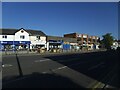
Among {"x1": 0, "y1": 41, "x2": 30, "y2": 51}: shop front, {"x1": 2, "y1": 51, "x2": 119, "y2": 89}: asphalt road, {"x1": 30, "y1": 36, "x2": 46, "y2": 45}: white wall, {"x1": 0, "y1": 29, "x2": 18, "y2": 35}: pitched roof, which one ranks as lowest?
{"x1": 2, "y1": 51, "x2": 119, "y2": 89}: asphalt road

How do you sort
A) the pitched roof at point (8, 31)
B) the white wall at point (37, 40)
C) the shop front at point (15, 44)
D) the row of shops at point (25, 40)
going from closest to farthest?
the shop front at point (15, 44) → the row of shops at point (25, 40) → the pitched roof at point (8, 31) → the white wall at point (37, 40)

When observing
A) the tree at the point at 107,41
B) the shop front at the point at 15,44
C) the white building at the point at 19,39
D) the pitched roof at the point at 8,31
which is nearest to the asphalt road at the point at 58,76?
the shop front at the point at 15,44

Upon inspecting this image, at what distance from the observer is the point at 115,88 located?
10602 mm

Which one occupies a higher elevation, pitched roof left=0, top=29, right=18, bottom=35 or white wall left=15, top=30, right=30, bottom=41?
pitched roof left=0, top=29, right=18, bottom=35

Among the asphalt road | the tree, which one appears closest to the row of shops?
the asphalt road

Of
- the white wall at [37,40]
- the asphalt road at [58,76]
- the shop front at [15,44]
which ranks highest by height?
the white wall at [37,40]

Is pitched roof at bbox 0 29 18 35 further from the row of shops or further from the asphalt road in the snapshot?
the asphalt road

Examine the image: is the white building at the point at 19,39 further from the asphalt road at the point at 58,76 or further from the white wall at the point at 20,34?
the asphalt road at the point at 58,76

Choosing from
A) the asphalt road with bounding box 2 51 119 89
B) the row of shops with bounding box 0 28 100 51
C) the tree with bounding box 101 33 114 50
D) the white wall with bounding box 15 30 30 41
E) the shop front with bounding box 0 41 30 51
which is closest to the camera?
the asphalt road with bounding box 2 51 119 89

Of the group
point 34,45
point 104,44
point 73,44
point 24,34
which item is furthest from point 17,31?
point 104,44

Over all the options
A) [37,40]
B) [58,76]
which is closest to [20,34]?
[37,40]

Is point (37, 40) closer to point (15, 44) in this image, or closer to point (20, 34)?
point (20, 34)

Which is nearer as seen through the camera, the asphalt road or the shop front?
the asphalt road

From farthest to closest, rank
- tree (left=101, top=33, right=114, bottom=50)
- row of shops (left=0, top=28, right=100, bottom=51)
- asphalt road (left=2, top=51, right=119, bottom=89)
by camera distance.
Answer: tree (left=101, top=33, right=114, bottom=50) → row of shops (left=0, top=28, right=100, bottom=51) → asphalt road (left=2, top=51, right=119, bottom=89)
